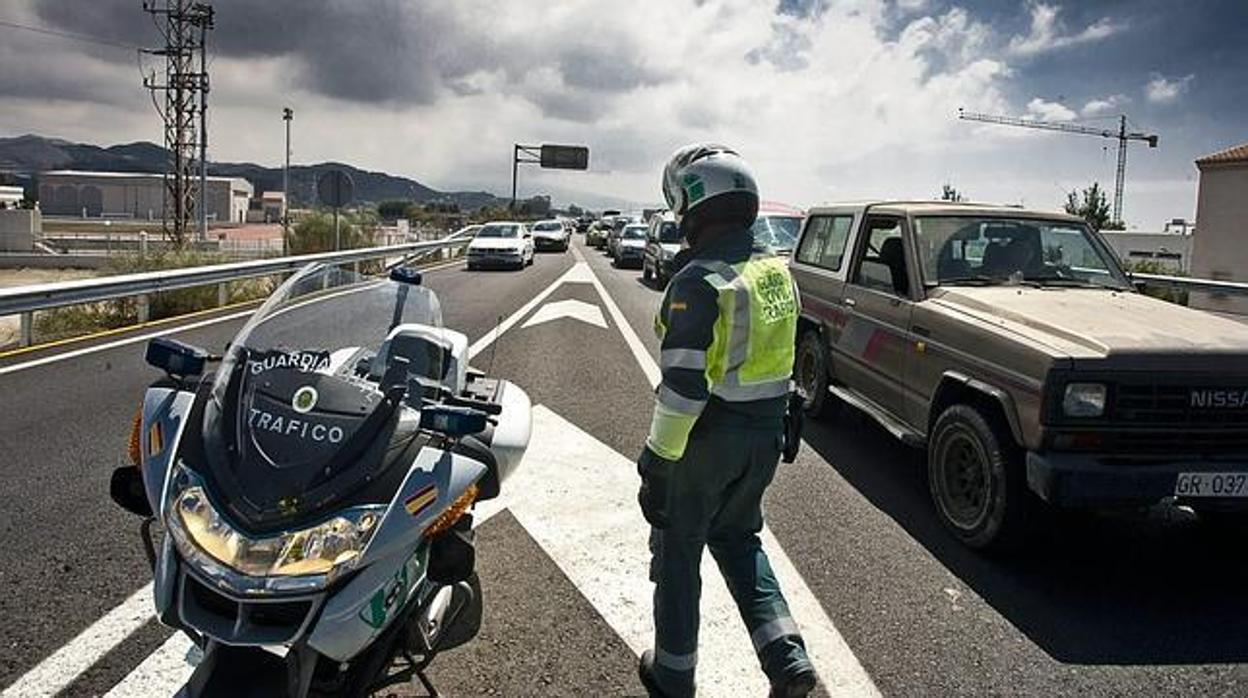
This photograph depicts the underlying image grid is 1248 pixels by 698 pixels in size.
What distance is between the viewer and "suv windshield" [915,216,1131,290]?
6117mm

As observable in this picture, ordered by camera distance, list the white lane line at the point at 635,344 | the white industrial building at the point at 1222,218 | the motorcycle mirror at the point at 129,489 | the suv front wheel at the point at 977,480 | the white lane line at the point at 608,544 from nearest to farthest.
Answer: the motorcycle mirror at the point at 129,489 < the white lane line at the point at 608,544 < the suv front wheel at the point at 977,480 < the white lane line at the point at 635,344 < the white industrial building at the point at 1222,218

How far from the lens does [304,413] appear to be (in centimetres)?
265

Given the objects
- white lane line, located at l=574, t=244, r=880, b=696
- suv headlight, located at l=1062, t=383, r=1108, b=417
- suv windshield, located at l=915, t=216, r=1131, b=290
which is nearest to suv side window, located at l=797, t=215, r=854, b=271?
suv windshield, located at l=915, t=216, r=1131, b=290

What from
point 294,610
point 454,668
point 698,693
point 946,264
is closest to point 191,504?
point 294,610

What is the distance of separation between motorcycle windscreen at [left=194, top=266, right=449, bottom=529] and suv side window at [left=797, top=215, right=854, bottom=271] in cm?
495

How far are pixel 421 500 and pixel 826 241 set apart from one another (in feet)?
20.1

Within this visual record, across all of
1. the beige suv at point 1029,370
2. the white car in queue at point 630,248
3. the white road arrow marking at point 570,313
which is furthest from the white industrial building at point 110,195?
the beige suv at point 1029,370

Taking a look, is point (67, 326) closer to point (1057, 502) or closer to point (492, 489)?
point (492, 489)

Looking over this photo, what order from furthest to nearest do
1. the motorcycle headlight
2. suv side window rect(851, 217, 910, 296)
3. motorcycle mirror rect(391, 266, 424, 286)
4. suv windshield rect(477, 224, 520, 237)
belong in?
suv windshield rect(477, 224, 520, 237) → suv side window rect(851, 217, 910, 296) → motorcycle mirror rect(391, 266, 424, 286) → the motorcycle headlight

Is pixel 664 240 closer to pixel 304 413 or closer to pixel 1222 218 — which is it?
pixel 304 413

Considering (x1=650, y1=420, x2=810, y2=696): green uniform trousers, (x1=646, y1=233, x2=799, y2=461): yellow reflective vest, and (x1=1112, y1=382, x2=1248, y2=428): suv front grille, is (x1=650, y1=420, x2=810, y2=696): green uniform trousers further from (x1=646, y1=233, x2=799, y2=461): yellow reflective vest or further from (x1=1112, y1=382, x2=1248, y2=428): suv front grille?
(x1=1112, y1=382, x2=1248, y2=428): suv front grille

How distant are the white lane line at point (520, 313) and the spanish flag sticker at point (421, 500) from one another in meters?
2.46

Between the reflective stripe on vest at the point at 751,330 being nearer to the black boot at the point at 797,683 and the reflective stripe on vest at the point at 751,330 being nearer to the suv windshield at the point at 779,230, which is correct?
the black boot at the point at 797,683

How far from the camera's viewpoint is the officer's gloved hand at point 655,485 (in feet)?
9.90
